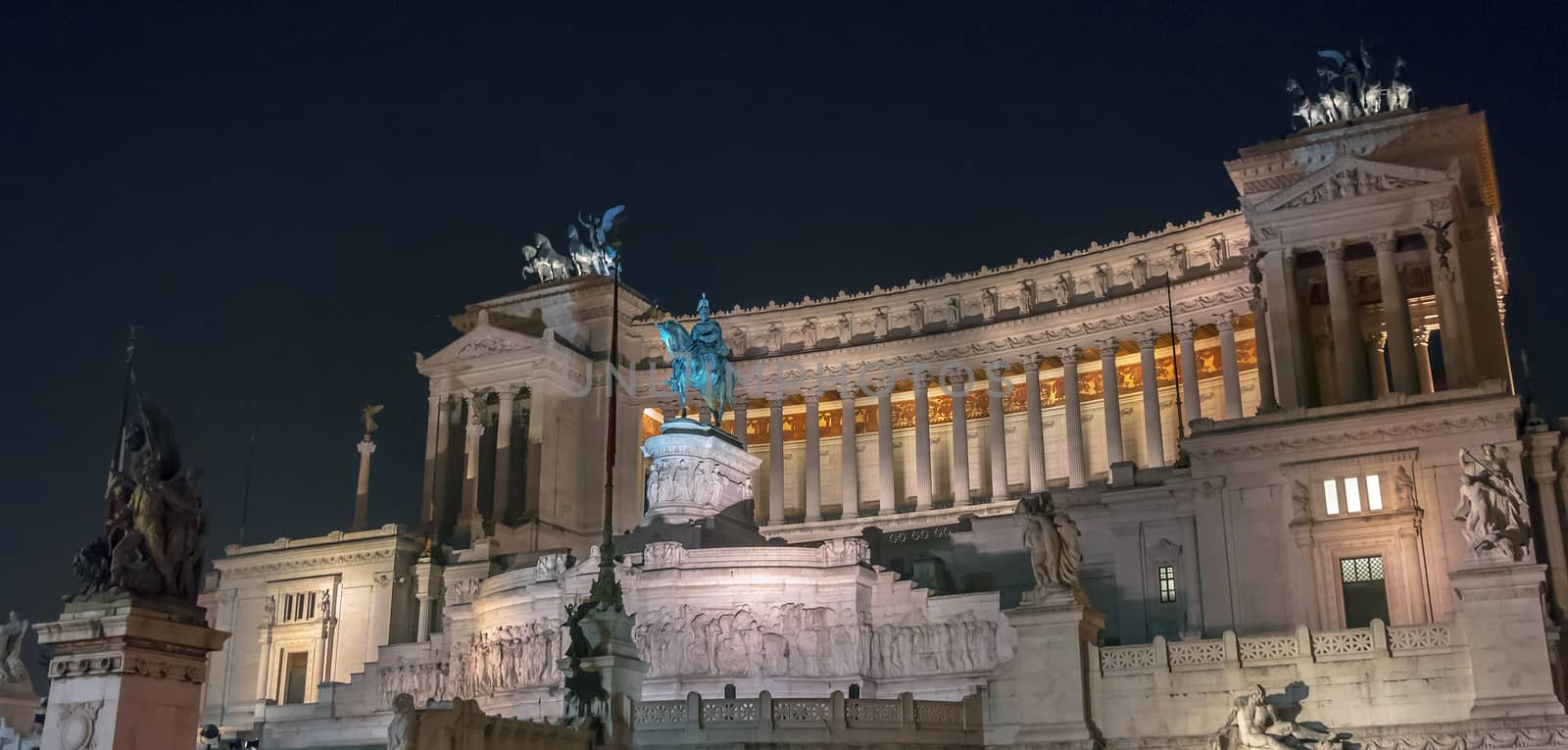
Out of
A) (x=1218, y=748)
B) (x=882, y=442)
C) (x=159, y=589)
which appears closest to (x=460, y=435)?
(x=882, y=442)

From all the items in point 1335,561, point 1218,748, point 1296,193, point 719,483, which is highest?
point 1296,193

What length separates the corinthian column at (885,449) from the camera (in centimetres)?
7631

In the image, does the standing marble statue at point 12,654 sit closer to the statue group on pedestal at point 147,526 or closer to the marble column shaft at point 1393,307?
the statue group on pedestal at point 147,526

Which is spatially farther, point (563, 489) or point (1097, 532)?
point (563, 489)

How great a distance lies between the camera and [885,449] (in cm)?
7812

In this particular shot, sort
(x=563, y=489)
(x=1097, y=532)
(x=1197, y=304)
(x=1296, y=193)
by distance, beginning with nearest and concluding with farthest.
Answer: (x=1097, y=532), (x=1296, y=193), (x=1197, y=304), (x=563, y=489)

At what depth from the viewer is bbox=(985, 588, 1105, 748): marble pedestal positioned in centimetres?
3584

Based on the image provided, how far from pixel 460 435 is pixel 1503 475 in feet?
185

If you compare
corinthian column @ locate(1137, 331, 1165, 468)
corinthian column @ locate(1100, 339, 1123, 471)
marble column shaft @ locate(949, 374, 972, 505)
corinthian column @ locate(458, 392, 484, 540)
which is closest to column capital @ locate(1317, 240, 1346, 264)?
corinthian column @ locate(1137, 331, 1165, 468)

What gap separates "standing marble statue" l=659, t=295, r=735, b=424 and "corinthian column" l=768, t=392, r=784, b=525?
22112 millimetres

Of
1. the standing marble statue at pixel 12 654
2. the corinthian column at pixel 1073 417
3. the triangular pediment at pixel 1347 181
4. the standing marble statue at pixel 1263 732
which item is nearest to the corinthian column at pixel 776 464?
the corinthian column at pixel 1073 417

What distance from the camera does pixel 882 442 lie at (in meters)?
78.4

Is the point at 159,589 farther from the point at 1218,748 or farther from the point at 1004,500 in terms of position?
the point at 1004,500

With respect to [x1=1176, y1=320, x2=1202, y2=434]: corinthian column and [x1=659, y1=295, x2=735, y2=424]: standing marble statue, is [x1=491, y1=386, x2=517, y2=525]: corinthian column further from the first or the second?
[x1=1176, y1=320, x2=1202, y2=434]: corinthian column
